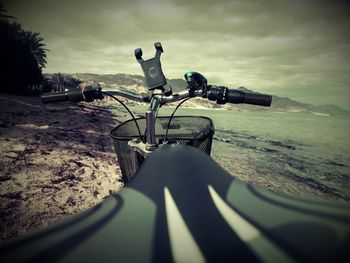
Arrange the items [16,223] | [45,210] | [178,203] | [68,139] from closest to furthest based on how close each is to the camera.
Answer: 1. [178,203]
2. [16,223]
3. [45,210]
4. [68,139]

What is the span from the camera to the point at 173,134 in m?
2.27

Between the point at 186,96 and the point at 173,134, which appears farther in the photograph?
the point at 173,134

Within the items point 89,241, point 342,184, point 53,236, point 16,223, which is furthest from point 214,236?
point 342,184

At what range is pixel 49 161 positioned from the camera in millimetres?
4117

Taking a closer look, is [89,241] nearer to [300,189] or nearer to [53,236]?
[53,236]

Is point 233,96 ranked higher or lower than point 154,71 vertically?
lower

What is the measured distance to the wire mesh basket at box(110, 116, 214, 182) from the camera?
6.64ft

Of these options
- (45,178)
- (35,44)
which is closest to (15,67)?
(35,44)

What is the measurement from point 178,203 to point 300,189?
5541 millimetres

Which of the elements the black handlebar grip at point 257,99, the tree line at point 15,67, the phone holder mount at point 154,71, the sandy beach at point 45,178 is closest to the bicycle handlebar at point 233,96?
the black handlebar grip at point 257,99

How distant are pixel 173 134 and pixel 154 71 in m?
0.80

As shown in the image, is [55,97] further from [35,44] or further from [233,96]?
[35,44]

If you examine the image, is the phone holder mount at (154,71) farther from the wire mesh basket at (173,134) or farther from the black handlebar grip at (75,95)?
the black handlebar grip at (75,95)

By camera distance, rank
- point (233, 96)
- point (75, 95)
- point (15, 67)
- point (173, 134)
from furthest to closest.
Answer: point (15, 67) < point (173, 134) < point (75, 95) < point (233, 96)
